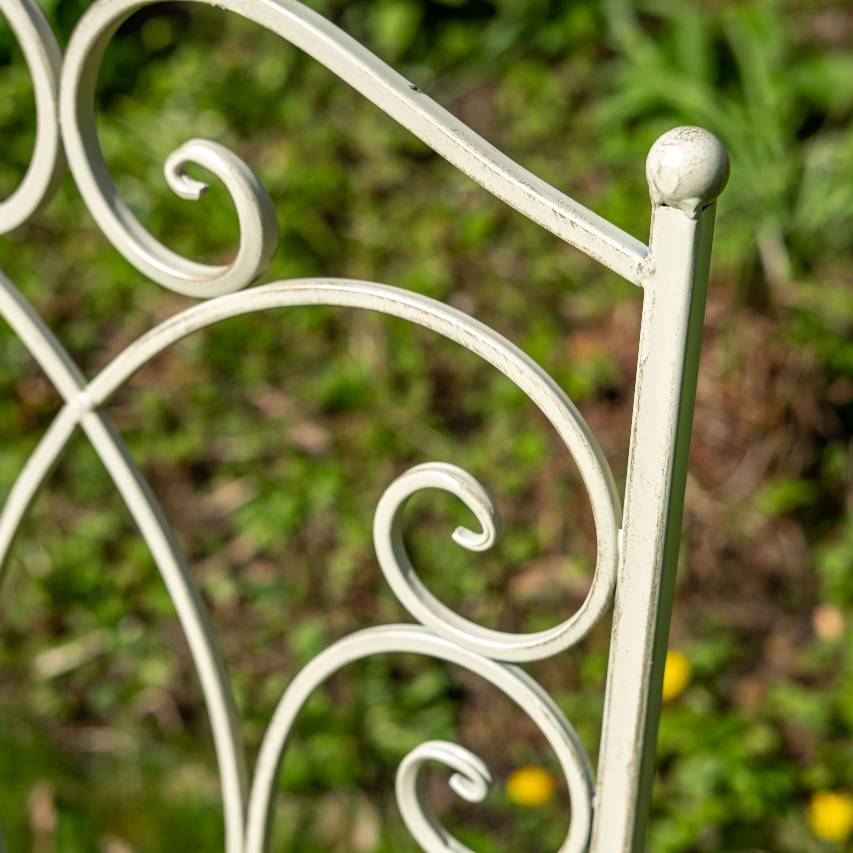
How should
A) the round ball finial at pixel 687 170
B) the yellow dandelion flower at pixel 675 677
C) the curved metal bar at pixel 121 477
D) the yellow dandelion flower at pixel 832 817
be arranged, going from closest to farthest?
the round ball finial at pixel 687 170, the curved metal bar at pixel 121 477, the yellow dandelion flower at pixel 832 817, the yellow dandelion flower at pixel 675 677

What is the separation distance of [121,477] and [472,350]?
30cm

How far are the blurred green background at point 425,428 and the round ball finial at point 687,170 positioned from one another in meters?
1.29

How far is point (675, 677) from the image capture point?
5.72 ft

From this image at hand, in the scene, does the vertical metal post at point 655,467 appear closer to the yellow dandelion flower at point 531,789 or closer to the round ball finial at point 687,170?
the round ball finial at point 687,170

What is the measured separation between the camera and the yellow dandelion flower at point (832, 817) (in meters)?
1.58

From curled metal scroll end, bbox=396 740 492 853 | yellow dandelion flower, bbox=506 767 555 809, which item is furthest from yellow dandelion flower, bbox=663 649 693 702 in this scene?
curled metal scroll end, bbox=396 740 492 853

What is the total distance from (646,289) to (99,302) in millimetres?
2018

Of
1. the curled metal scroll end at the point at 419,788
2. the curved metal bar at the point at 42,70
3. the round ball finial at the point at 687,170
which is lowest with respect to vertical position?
the curled metal scroll end at the point at 419,788

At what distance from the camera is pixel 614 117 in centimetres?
252

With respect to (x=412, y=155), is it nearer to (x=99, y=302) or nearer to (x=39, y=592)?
(x=99, y=302)

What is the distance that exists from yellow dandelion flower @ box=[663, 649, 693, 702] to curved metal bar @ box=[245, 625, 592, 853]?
100 cm

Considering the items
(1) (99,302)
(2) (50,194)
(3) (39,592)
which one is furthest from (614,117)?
(2) (50,194)

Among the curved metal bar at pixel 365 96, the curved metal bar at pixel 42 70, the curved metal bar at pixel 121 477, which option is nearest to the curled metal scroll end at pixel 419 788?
the curved metal bar at pixel 121 477

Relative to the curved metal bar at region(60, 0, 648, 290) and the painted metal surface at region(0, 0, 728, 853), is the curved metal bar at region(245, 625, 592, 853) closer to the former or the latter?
the painted metal surface at region(0, 0, 728, 853)
